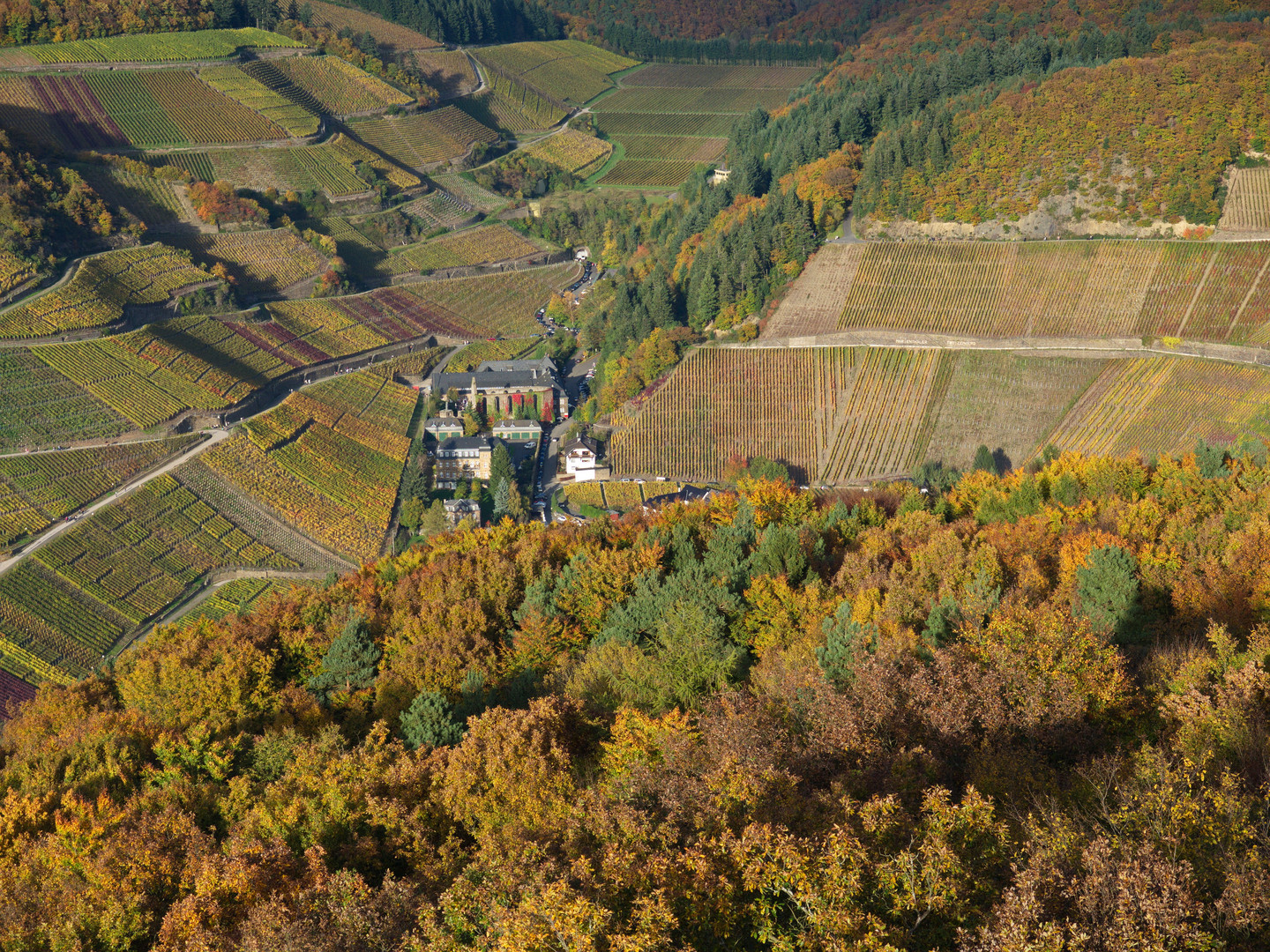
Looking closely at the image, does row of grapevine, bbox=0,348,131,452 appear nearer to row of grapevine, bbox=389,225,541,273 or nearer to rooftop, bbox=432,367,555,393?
rooftop, bbox=432,367,555,393

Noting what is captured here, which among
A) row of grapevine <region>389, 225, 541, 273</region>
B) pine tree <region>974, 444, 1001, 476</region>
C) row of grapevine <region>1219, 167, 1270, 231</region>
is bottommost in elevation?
row of grapevine <region>389, 225, 541, 273</region>

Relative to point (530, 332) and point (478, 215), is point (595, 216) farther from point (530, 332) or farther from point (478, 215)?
point (530, 332)

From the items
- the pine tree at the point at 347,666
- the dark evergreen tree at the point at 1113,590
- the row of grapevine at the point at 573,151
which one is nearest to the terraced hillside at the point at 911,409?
the dark evergreen tree at the point at 1113,590

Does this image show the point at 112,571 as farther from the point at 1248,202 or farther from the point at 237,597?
the point at 1248,202

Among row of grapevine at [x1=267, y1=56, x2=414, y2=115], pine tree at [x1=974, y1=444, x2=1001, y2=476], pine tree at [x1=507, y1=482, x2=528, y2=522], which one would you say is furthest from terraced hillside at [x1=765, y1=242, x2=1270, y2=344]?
row of grapevine at [x1=267, y1=56, x2=414, y2=115]

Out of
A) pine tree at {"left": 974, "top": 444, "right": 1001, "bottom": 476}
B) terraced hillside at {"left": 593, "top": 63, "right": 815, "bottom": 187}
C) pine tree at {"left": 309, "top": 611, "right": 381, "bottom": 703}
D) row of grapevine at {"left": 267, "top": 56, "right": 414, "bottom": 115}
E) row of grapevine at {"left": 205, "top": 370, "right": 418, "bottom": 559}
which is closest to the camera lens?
pine tree at {"left": 309, "top": 611, "right": 381, "bottom": 703}

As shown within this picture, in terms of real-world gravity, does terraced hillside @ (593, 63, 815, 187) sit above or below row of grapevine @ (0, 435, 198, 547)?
below

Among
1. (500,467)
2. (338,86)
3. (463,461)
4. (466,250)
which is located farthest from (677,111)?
(500,467)
